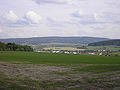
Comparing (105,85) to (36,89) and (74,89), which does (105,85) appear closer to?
(74,89)

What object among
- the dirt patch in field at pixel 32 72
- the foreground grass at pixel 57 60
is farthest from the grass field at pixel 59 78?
the foreground grass at pixel 57 60

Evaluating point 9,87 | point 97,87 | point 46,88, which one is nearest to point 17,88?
point 9,87

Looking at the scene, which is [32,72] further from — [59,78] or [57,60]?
[57,60]

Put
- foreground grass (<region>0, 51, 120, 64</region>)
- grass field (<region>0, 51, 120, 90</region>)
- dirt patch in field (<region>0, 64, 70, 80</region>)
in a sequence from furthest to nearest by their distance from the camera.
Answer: foreground grass (<region>0, 51, 120, 64</region>) < dirt patch in field (<region>0, 64, 70, 80</region>) < grass field (<region>0, 51, 120, 90</region>)

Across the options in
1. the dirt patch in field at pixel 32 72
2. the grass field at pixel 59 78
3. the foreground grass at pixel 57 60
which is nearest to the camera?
the grass field at pixel 59 78

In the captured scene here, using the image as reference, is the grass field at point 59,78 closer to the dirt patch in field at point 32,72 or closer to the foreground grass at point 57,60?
the dirt patch in field at point 32,72

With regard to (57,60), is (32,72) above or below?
above

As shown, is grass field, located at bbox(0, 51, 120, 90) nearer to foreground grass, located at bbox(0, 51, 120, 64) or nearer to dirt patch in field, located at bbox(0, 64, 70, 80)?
dirt patch in field, located at bbox(0, 64, 70, 80)

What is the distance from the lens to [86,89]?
19.2 m

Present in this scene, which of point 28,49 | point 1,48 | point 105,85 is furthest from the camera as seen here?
point 28,49

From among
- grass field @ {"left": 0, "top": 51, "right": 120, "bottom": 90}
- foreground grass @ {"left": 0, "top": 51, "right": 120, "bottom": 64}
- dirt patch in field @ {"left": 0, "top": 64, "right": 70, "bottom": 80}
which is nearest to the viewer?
grass field @ {"left": 0, "top": 51, "right": 120, "bottom": 90}

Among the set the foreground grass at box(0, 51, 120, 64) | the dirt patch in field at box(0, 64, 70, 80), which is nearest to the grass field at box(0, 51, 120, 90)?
the dirt patch in field at box(0, 64, 70, 80)

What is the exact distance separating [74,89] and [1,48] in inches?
5402

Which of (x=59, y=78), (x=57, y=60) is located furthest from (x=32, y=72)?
(x=57, y=60)
